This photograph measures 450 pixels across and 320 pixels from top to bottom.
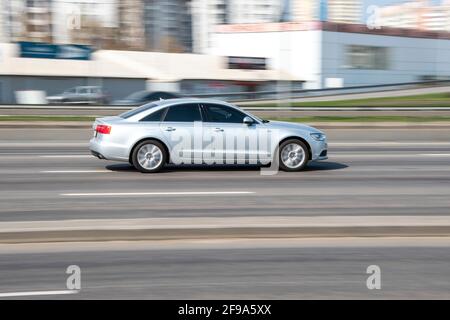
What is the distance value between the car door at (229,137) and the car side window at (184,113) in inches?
7.1

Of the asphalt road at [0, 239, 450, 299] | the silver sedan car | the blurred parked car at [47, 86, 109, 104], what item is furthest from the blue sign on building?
the asphalt road at [0, 239, 450, 299]

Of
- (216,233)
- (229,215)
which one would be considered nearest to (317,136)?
(229,215)

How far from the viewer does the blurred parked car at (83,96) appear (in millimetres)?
51406

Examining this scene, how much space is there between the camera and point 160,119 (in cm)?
1330

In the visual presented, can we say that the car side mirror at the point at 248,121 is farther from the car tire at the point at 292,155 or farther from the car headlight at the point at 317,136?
the car headlight at the point at 317,136

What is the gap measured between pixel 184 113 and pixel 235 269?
708 cm

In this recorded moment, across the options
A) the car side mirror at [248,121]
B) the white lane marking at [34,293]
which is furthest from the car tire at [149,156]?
the white lane marking at [34,293]

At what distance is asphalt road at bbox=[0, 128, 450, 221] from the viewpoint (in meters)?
9.45

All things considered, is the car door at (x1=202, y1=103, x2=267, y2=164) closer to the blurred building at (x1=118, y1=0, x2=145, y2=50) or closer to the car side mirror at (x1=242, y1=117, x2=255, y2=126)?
the car side mirror at (x1=242, y1=117, x2=255, y2=126)

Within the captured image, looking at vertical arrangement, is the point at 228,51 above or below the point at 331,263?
above

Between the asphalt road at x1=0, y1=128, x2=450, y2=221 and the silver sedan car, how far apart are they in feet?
1.17

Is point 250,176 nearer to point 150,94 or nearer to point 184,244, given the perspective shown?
point 184,244
